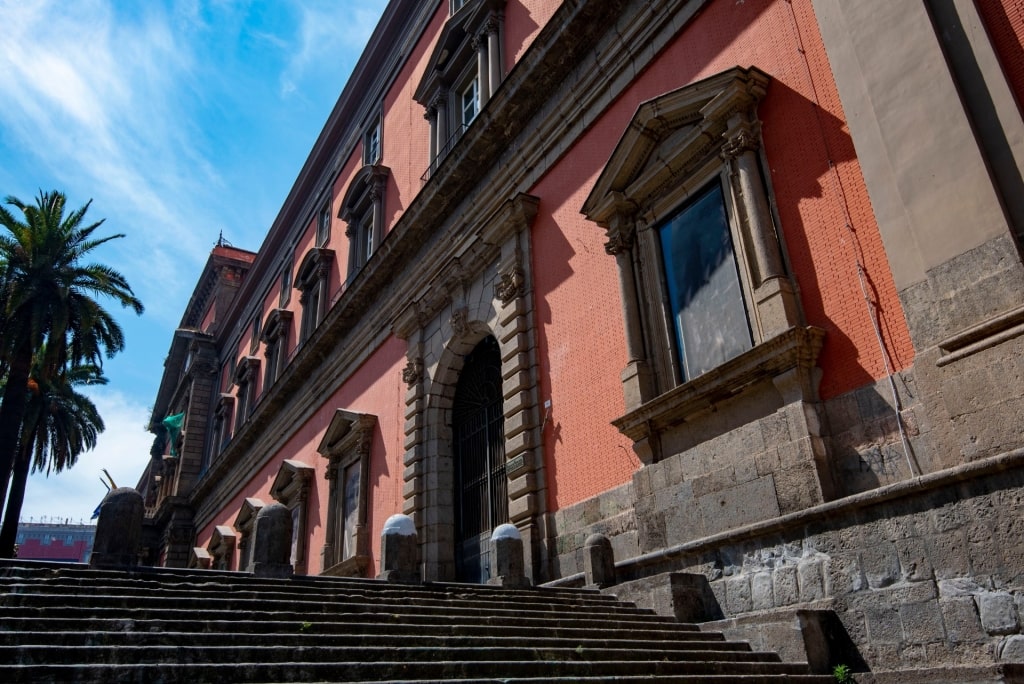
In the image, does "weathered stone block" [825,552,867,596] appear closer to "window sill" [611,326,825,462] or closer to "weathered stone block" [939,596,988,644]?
"weathered stone block" [939,596,988,644]

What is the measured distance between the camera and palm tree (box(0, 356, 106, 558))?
883 inches

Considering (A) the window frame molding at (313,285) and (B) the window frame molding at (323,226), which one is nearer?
(A) the window frame molding at (313,285)

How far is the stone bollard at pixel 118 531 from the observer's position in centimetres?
628

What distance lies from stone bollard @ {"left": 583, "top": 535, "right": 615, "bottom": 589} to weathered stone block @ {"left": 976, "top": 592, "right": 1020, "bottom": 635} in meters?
3.42

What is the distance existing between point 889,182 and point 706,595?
3.65 metres

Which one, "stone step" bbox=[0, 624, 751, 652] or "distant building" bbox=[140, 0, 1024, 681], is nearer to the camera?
"stone step" bbox=[0, 624, 751, 652]

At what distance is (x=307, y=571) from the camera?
680 inches

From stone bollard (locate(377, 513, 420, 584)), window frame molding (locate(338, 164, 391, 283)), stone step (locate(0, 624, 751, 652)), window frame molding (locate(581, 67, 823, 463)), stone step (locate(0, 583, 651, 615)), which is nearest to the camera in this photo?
stone step (locate(0, 624, 751, 652))

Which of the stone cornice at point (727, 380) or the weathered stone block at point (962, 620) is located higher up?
the stone cornice at point (727, 380)

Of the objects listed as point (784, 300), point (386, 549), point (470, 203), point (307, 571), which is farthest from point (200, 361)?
point (784, 300)

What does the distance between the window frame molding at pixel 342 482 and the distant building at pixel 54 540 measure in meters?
72.1

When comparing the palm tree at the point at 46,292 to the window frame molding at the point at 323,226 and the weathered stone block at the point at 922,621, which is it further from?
the weathered stone block at the point at 922,621

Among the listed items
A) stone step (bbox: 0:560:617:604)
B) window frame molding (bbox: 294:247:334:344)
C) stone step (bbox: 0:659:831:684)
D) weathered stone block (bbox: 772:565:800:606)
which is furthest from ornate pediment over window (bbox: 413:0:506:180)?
stone step (bbox: 0:659:831:684)

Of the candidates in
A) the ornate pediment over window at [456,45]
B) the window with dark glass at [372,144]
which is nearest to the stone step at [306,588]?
the ornate pediment over window at [456,45]
